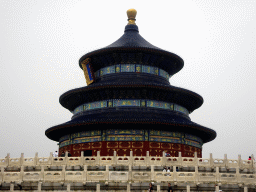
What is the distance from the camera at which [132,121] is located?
37.2 meters

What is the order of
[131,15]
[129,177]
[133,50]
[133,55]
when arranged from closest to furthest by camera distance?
[129,177] → [133,50] → [133,55] → [131,15]

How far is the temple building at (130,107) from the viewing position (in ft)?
127

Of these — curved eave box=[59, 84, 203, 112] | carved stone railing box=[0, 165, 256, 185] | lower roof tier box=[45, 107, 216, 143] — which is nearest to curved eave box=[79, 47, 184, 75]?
curved eave box=[59, 84, 203, 112]

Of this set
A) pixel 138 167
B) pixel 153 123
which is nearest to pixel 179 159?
pixel 138 167

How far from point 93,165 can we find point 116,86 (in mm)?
14800

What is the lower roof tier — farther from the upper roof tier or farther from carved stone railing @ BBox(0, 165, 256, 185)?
carved stone railing @ BBox(0, 165, 256, 185)

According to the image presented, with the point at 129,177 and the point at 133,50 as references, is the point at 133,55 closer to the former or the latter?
the point at 133,50

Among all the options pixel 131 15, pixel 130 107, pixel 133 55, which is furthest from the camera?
pixel 131 15

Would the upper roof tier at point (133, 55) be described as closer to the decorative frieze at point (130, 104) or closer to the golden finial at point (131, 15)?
the golden finial at point (131, 15)

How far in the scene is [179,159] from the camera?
26219 mm

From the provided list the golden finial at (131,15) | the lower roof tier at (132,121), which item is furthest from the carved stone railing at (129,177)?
the golden finial at (131,15)

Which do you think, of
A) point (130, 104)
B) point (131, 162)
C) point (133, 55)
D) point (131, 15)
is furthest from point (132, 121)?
point (131, 15)

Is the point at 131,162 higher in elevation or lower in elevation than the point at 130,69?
lower

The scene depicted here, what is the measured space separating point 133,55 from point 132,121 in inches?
373
